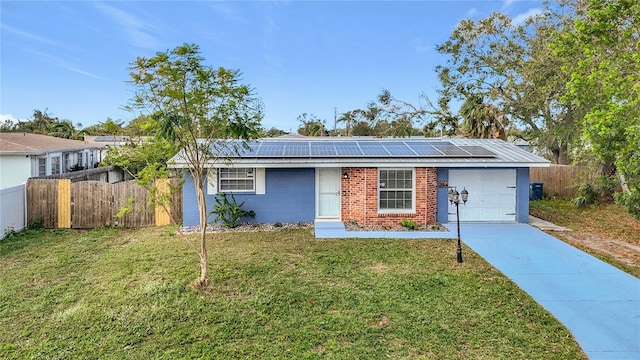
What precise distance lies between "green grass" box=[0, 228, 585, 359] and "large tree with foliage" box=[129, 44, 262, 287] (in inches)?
43.1

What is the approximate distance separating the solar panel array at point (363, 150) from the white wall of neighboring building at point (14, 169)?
1054cm

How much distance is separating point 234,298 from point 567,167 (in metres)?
18.6

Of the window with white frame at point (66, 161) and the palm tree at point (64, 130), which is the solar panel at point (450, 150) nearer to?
the window with white frame at point (66, 161)

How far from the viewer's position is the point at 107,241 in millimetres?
9398

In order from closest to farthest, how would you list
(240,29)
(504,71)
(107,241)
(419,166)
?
(107,241) < (419,166) < (240,29) < (504,71)

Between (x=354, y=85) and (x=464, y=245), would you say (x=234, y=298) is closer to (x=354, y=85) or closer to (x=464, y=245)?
(x=464, y=245)

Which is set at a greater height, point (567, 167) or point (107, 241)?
point (567, 167)

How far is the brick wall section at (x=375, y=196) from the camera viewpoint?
35.3ft

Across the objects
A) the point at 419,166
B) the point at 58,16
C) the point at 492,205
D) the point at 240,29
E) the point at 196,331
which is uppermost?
the point at 240,29

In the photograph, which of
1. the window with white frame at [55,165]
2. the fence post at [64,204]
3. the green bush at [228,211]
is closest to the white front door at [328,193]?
the green bush at [228,211]

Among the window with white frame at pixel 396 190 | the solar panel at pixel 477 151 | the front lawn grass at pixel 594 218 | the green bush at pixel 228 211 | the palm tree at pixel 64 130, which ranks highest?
the palm tree at pixel 64 130

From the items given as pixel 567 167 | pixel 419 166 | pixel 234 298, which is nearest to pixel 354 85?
pixel 567 167

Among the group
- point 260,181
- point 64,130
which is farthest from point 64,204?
point 64,130

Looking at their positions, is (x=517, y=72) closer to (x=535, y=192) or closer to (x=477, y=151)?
(x=535, y=192)
